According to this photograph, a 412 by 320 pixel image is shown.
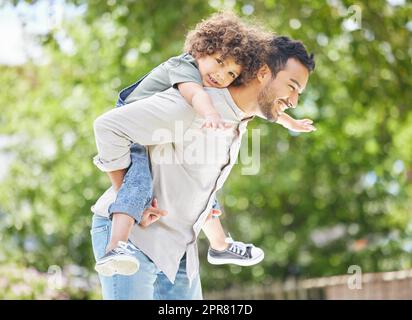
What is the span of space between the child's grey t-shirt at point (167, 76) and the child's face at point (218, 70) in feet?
0.05

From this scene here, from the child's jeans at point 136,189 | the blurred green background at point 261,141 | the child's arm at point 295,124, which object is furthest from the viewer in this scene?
the blurred green background at point 261,141

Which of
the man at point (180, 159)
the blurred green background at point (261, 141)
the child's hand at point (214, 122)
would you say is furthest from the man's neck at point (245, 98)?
the blurred green background at point (261, 141)

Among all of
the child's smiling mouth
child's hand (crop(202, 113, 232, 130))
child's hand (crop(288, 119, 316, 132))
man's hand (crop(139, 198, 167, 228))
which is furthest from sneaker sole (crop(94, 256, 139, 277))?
child's hand (crop(288, 119, 316, 132))

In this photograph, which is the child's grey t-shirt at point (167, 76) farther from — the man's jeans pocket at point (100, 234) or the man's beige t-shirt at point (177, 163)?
the man's jeans pocket at point (100, 234)

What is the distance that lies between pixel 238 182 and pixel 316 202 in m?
0.76

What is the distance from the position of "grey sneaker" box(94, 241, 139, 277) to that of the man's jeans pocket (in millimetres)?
76

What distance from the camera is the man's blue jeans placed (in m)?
1.64

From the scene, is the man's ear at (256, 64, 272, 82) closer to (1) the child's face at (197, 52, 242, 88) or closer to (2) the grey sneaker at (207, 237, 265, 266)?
(1) the child's face at (197, 52, 242, 88)

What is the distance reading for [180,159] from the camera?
171 centimetres

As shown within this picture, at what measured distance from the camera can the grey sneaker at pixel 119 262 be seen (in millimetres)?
1566

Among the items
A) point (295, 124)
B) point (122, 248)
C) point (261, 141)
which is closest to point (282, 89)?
point (295, 124)

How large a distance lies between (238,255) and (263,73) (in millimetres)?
416
